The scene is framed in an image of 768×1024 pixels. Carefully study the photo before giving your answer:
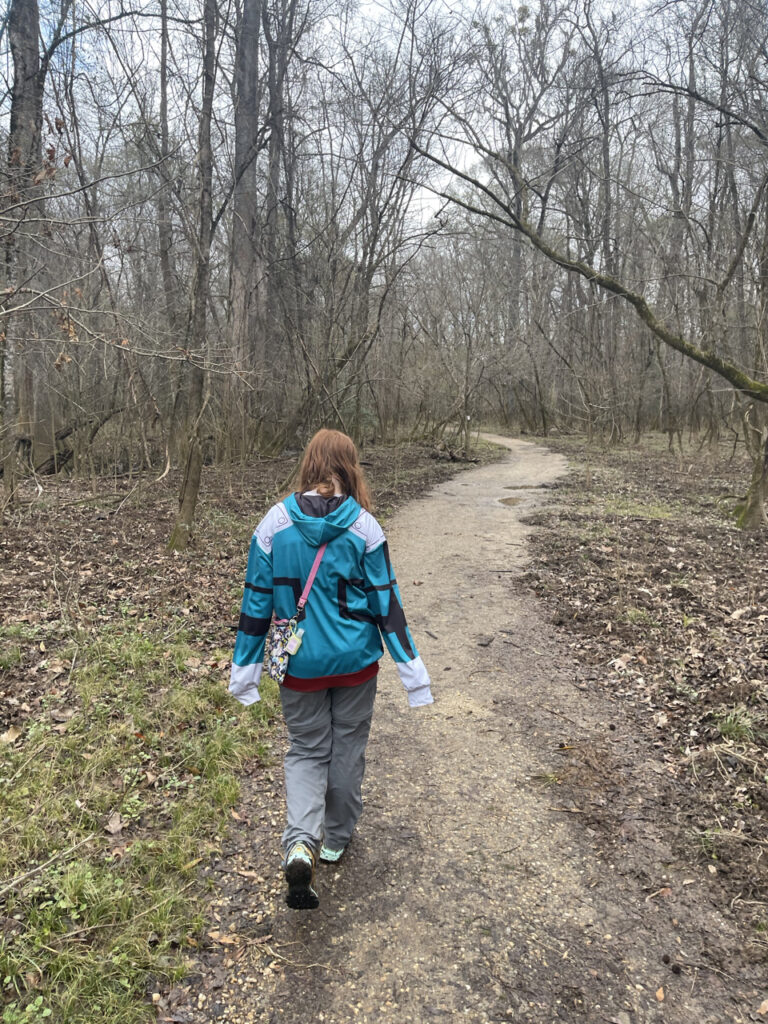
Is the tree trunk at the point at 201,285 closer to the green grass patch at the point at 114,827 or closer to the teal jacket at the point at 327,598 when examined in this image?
the green grass patch at the point at 114,827

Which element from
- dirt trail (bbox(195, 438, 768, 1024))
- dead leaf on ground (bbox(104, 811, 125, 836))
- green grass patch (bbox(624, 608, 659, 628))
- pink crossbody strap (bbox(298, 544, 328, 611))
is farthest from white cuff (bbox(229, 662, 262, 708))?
green grass patch (bbox(624, 608, 659, 628))

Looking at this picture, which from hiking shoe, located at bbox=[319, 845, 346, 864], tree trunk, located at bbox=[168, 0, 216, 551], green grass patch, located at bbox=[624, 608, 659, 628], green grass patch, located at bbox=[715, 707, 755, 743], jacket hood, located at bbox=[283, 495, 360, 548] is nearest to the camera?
jacket hood, located at bbox=[283, 495, 360, 548]

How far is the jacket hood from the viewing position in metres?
2.59

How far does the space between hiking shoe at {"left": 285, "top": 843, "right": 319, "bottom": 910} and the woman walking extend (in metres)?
0.06

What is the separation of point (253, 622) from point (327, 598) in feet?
1.12

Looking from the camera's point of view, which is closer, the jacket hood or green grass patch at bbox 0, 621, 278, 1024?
green grass patch at bbox 0, 621, 278, 1024

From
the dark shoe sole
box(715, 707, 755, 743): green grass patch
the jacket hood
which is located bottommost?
box(715, 707, 755, 743): green grass patch

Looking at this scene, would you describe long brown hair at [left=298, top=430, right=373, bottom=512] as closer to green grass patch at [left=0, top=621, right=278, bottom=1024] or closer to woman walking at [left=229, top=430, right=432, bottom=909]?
woman walking at [left=229, top=430, right=432, bottom=909]

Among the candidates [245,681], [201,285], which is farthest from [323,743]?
[201,285]

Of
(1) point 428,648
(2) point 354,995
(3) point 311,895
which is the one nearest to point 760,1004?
(2) point 354,995

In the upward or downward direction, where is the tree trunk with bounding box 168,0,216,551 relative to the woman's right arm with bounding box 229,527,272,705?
upward

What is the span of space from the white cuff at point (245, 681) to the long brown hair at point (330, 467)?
31.9 inches

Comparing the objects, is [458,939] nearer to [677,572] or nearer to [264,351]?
[677,572]

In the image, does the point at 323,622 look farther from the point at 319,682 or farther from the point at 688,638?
the point at 688,638
